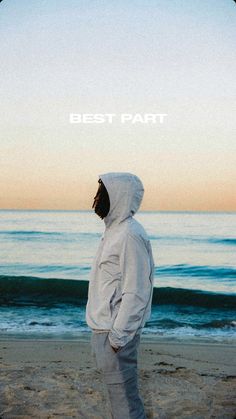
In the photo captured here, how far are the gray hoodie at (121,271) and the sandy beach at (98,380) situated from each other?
30.7 inches

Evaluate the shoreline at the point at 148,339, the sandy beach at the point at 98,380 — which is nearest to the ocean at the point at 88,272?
the shoreline at the point at 148,339

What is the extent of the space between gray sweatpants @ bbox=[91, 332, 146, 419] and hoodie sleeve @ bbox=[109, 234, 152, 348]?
0.13 feet

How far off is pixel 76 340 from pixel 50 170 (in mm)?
7878

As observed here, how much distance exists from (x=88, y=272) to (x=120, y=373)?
27.8ft

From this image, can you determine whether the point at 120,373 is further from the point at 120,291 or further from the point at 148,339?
the point at 148,339

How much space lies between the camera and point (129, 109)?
1077cm

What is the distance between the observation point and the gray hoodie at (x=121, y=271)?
5.40 ft

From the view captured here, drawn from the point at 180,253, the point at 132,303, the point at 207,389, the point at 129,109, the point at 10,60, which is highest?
the point at 10,60

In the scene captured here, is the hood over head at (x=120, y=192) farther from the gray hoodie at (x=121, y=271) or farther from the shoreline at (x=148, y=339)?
the shoreline at (x=148, y=339)

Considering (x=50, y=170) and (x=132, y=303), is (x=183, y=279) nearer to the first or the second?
(x=50, y=170)

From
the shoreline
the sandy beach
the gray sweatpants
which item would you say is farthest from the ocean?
the gray sweatpants

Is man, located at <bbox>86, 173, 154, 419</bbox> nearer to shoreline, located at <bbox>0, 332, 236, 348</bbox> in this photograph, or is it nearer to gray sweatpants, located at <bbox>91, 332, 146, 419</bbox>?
gray sweatpants, located at <bbox>91, 332, 146, 419</bbox>

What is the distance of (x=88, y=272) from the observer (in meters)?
10.1

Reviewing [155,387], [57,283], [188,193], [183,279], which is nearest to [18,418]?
[155,387]
